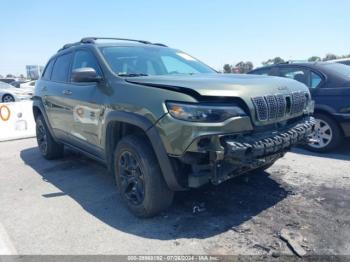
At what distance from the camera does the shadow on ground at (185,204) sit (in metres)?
3.31

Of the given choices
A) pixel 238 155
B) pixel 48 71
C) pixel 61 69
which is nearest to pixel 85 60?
pixel 61 69

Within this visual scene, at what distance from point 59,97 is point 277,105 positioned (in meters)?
3.31

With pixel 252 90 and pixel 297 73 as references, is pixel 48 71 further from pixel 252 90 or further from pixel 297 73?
pixel 297 73

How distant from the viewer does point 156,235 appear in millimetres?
3203

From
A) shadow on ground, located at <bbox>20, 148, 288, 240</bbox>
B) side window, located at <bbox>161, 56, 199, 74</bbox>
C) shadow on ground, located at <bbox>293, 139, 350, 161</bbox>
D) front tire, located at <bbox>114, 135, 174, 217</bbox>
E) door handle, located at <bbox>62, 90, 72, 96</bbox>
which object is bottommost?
shadow on ground, located at <bbox>20, 148, 288, 240</bbox>

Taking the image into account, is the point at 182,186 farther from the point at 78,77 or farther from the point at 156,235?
the point at 78,77

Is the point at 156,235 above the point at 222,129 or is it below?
below

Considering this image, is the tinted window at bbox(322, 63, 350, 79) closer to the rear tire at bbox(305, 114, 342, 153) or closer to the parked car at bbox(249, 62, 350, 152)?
the parked car at bbox(249, 62, 350, 152)

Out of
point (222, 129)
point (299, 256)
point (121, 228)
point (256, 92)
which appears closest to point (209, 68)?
point (256, 92)

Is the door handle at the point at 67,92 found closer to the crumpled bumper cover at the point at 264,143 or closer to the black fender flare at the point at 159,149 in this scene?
the black fender flare at the point at 159,149

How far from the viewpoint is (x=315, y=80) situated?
593 cm

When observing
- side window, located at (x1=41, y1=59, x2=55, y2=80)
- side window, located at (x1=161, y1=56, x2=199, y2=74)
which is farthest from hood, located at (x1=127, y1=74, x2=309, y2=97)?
side window, located at (x1=41, y1=59, x2=55, y2=80)

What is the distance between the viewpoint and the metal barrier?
847 cm

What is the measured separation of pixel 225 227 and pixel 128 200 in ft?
3.60
